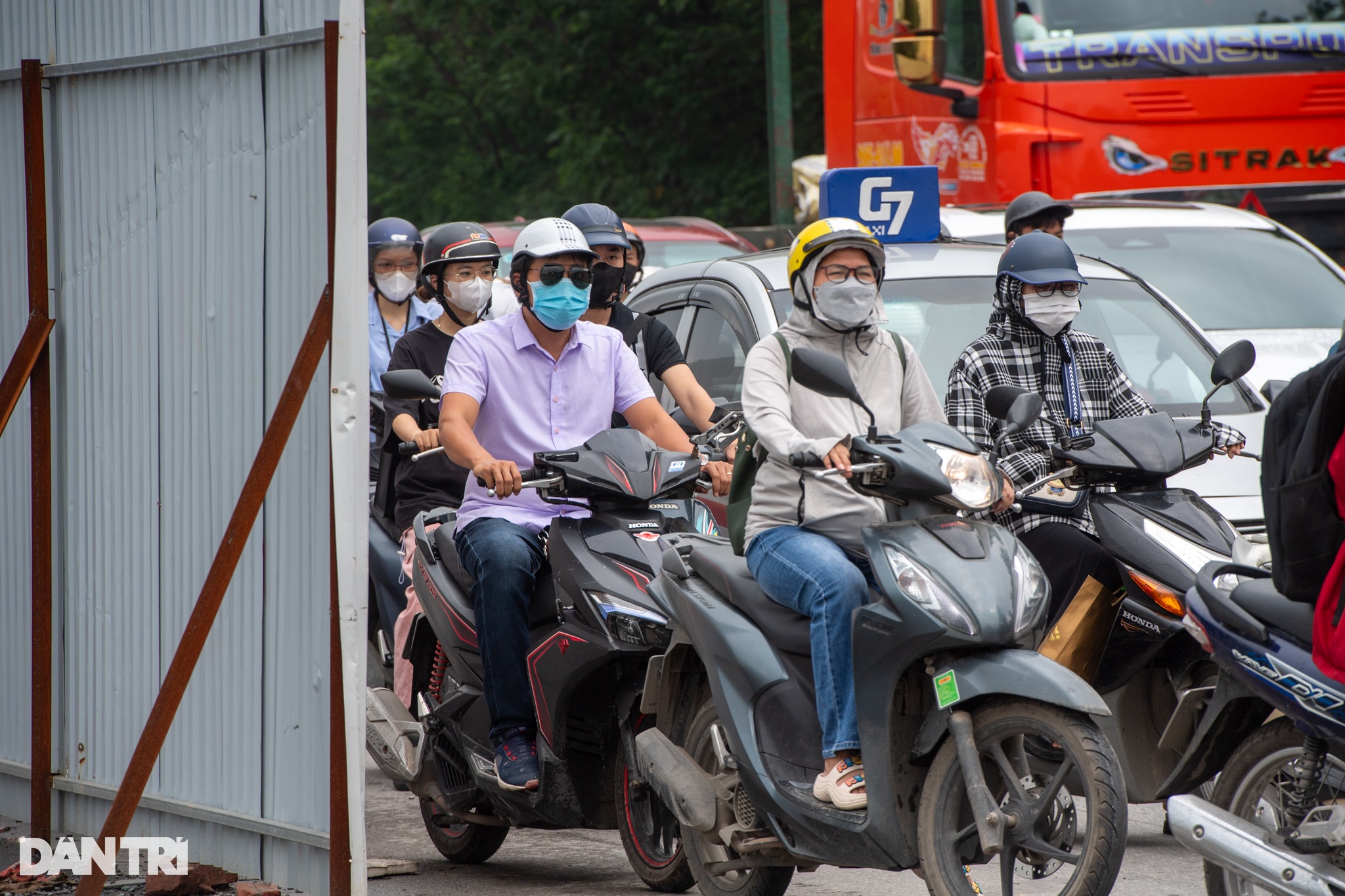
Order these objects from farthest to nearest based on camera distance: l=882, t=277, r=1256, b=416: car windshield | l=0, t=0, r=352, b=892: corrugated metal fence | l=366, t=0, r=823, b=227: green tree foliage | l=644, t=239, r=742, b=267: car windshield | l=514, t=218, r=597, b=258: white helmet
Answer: l=366, t=0, r=823, b=227: green tree foliage < l=644, t=239, r=742, b=267: car windshield < l=882, t=277, r=1256, b=416: car windshield < l=514, t=218, r=597, b=258: white helmet < l=0, t=0, r=352, b=892: corrugated metal fence

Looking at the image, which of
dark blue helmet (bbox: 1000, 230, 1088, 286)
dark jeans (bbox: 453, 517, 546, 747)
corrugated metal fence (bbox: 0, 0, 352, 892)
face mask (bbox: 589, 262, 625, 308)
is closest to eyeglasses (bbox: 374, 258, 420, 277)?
face mask (bbox: 589, 262, 625, 308)

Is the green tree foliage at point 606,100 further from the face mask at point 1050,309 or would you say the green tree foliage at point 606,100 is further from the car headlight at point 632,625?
the car headlight at point 632,625

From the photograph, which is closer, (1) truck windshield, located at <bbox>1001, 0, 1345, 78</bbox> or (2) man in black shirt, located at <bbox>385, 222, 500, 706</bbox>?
(2) man in black shirt, located at <bbox>385, 222, 500, 706</bbox>

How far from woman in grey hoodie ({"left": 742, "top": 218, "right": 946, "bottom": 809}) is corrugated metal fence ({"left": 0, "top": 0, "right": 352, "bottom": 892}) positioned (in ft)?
3.94

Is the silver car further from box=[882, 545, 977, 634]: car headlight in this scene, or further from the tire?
box=[882, 545, 977, 634]: car headlight

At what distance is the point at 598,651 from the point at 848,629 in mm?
987

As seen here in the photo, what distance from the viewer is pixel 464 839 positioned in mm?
6215

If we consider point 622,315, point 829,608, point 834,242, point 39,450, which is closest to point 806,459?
point 829,608

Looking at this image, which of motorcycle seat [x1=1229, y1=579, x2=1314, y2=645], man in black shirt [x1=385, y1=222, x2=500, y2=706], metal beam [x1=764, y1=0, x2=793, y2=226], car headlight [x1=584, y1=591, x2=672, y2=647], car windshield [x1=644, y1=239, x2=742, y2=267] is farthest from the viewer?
metal beam [x1=764, y1=0, x2=793, y2=226]

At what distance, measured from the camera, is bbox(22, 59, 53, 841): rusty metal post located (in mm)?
5844

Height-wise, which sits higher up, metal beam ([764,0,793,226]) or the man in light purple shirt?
metal beam ([764,0,793,226])

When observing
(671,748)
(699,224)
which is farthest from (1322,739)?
(699,224)

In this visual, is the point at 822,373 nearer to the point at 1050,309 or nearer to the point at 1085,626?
the point at 1085,626

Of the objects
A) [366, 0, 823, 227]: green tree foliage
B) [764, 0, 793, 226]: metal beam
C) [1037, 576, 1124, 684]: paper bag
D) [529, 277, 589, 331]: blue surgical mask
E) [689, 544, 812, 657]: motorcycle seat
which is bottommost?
[1037, 576, 1124, 684]: paper bag
